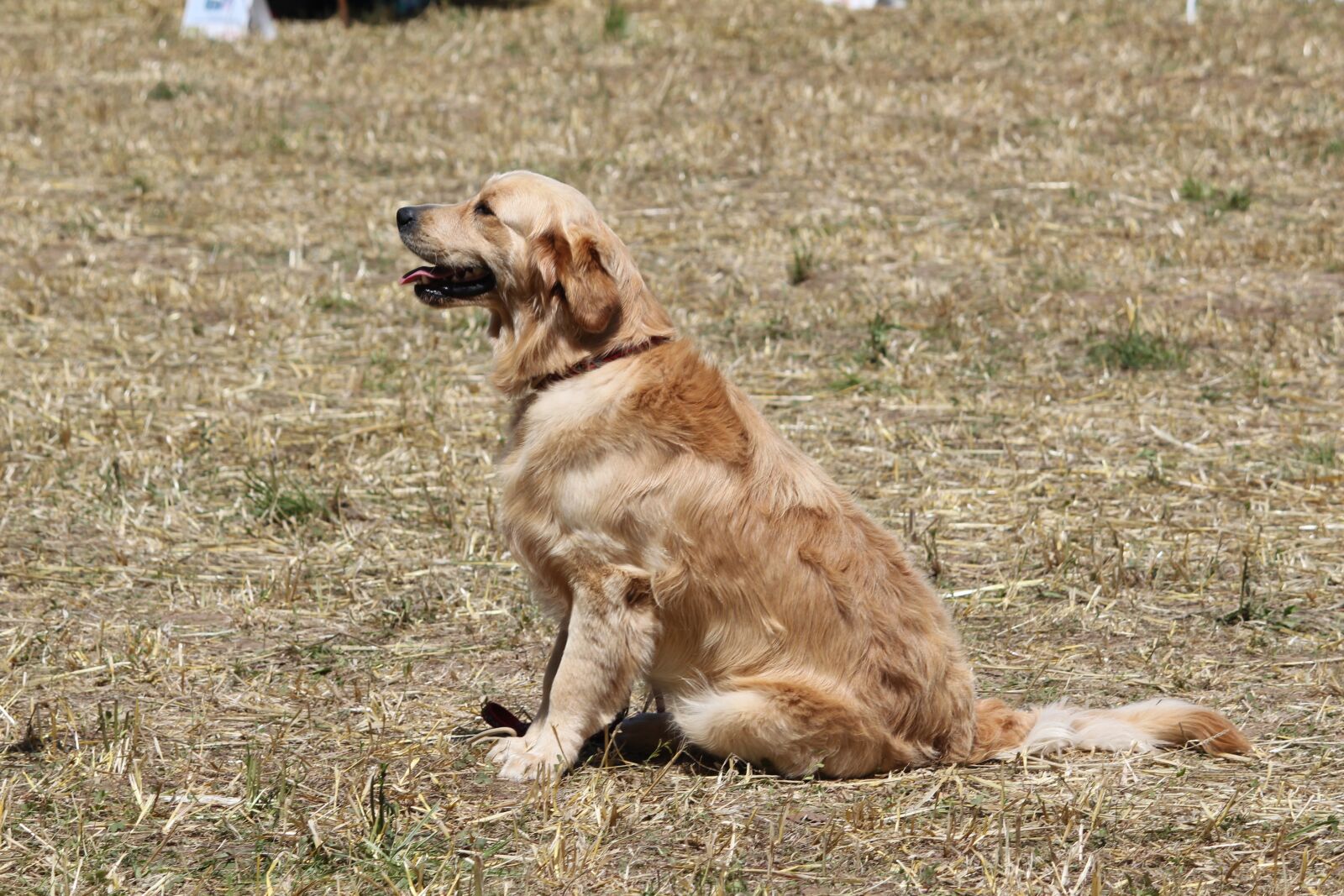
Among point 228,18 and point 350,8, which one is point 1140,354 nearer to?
point 228,18

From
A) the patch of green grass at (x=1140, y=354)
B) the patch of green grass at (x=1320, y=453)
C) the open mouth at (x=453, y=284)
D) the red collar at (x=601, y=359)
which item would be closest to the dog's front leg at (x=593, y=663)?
the red collar at (x=601, y=359)

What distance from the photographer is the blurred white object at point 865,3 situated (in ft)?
56.7

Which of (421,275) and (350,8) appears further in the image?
(350,8)

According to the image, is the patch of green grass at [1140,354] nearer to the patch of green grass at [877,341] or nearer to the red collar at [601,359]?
the patch of green grass at [877,341]

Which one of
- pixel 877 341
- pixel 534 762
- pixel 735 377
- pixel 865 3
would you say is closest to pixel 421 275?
pixel 534 762

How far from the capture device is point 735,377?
24.6 feet

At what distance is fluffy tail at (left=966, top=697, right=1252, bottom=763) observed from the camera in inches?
155

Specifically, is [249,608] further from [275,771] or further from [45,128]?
[45,128]

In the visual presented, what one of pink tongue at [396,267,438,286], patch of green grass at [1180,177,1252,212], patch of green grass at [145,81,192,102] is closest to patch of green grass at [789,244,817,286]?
patch of green grass at [1180,177,1252,212]

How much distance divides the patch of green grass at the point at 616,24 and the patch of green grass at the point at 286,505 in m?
10.6

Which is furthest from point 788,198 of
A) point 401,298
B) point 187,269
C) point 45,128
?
point 45,128

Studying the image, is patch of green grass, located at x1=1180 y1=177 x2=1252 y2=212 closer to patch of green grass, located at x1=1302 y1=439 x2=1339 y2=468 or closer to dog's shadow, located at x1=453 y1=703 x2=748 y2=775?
patch of green grass, located at x1=1302 y1=439 x2=1339 y2=468

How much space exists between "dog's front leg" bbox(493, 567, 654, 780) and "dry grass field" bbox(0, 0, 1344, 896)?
134mm

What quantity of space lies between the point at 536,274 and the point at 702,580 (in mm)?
930
